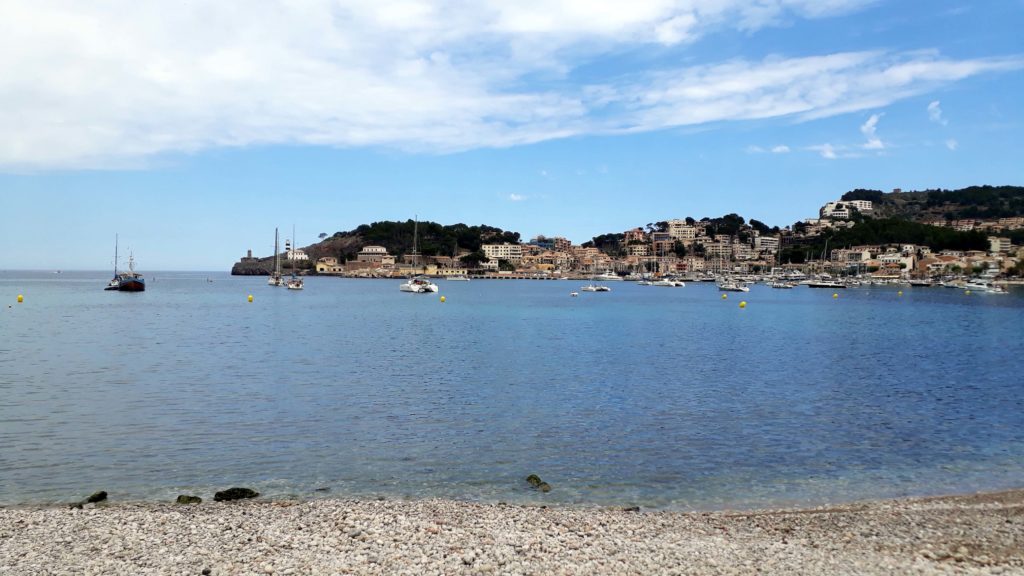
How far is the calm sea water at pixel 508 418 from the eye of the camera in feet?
42.8

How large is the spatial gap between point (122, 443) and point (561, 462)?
9.36 m

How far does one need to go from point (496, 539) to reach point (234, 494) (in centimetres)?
493

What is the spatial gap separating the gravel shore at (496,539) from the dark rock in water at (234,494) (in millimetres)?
278

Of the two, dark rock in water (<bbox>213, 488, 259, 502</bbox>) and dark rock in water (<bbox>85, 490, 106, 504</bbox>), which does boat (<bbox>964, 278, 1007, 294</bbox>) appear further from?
dark rock in water (<bbox>85, 490, 106, 504</bbox>)

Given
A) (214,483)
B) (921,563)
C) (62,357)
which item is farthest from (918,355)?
(62,357)

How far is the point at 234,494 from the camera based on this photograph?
11.8 metres

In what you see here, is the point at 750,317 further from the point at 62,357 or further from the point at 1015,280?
the point at 1015,280

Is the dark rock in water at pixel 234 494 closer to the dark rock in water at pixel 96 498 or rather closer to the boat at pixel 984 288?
the dark rock in water at pixel 96 498

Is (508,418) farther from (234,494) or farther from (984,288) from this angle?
(984,288)

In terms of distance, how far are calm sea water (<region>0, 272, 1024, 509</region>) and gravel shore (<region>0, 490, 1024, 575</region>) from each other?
1.22m

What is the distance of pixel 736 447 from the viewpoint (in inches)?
618

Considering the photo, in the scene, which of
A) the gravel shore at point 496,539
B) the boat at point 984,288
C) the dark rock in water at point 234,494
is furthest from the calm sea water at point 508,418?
the boat at point 984,288

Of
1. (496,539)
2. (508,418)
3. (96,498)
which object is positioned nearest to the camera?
(496,539)

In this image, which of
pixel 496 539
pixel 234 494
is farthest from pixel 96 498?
pixel 496 539
